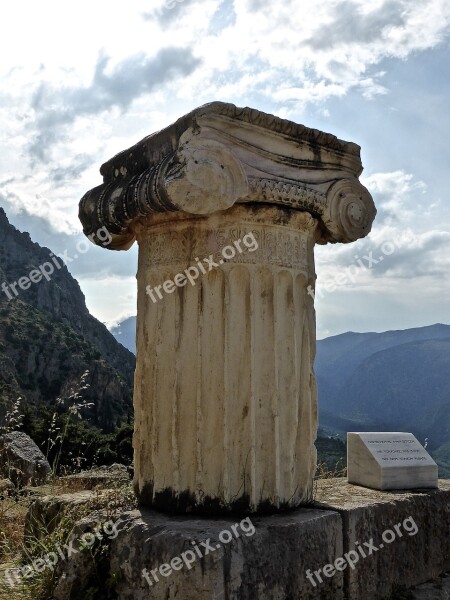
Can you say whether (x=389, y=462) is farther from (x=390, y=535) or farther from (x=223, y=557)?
(x=223, y=557)

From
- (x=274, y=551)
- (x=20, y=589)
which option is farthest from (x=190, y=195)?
(x=20, y=589)

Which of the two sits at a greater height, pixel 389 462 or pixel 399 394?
pixel 389 462

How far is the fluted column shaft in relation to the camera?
297 centimetres

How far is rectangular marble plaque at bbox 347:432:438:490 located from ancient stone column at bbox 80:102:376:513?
32.0 inches

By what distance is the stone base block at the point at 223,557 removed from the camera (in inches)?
93.8

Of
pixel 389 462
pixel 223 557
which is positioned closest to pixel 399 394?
pixel 389 462

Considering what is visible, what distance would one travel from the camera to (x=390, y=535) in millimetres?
3256

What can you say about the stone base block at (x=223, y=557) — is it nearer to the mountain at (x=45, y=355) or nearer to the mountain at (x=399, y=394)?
the mountain at (x=45, y=355)

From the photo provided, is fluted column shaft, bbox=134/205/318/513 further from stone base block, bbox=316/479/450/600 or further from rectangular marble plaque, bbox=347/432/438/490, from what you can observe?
rectangular marble plaque, bbox=347/432/438/490

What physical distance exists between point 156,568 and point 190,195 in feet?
5.87

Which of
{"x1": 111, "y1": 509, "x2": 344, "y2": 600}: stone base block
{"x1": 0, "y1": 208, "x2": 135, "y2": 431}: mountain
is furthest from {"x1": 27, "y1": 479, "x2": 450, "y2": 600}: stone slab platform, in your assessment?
{"x1": 0, "y1": 208, "x2": 135, "y2": 431}: mountain

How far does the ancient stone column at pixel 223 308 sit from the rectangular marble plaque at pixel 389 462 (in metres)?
0.81

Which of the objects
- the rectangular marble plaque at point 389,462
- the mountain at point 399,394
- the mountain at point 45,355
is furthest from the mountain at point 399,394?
the rectangular marble plaque at point 389,462

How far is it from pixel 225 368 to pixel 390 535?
1.41 meters
